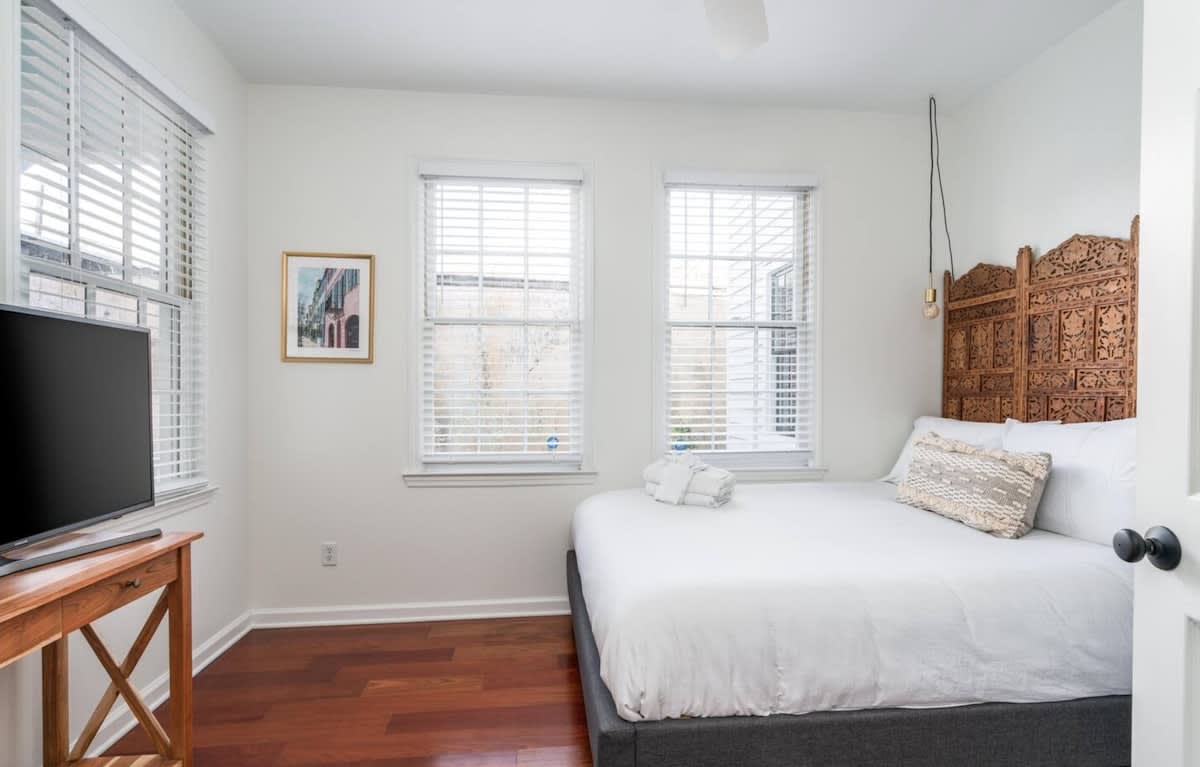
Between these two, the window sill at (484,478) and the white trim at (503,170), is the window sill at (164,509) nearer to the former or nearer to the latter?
the window sill at (484,478)

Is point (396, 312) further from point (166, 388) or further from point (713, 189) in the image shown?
point (713, 189)

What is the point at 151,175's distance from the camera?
2.20m

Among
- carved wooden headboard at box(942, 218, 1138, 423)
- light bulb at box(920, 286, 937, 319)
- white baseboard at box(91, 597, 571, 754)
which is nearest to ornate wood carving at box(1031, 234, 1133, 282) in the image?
carved wooden headboard at box(942, 218, 1138, 423)

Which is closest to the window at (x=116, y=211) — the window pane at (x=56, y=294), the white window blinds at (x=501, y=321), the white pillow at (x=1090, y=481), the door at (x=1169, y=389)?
the window pane at (x=56, y=294)

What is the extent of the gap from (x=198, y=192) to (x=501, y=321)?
57.6 inches

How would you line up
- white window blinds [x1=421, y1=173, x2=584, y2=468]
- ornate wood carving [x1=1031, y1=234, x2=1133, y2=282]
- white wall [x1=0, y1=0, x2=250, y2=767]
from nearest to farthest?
white wall [x1=0, y1=0, x2=250, y2=767] < ornate wood carving [x1=1031, y1=234, x2=1133, y2=282] < white window blinds [x1=421, y1=173, x2=584, y2=468]

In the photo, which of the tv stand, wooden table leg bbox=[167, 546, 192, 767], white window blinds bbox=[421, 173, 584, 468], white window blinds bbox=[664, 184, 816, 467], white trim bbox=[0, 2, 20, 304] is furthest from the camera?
white window blinds bbox=[664, 184, 816, 467]

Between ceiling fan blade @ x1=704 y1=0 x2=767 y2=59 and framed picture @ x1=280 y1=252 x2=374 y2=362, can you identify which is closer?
ceiling fan blade @ x1=704 y1=0 x2=767 y2=59

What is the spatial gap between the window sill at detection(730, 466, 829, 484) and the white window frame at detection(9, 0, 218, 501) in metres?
2.63

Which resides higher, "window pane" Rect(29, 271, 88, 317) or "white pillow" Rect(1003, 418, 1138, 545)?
"window pane" Rect(29, 271, 88, 317)

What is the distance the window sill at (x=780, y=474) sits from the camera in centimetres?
316

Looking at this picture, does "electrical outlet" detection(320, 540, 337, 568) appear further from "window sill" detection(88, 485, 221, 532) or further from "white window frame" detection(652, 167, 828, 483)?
"white window frame" detection(652, 167, 828, 483)

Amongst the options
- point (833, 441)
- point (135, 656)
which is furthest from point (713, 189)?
point (135, 656)

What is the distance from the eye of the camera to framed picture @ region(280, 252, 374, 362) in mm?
2922
